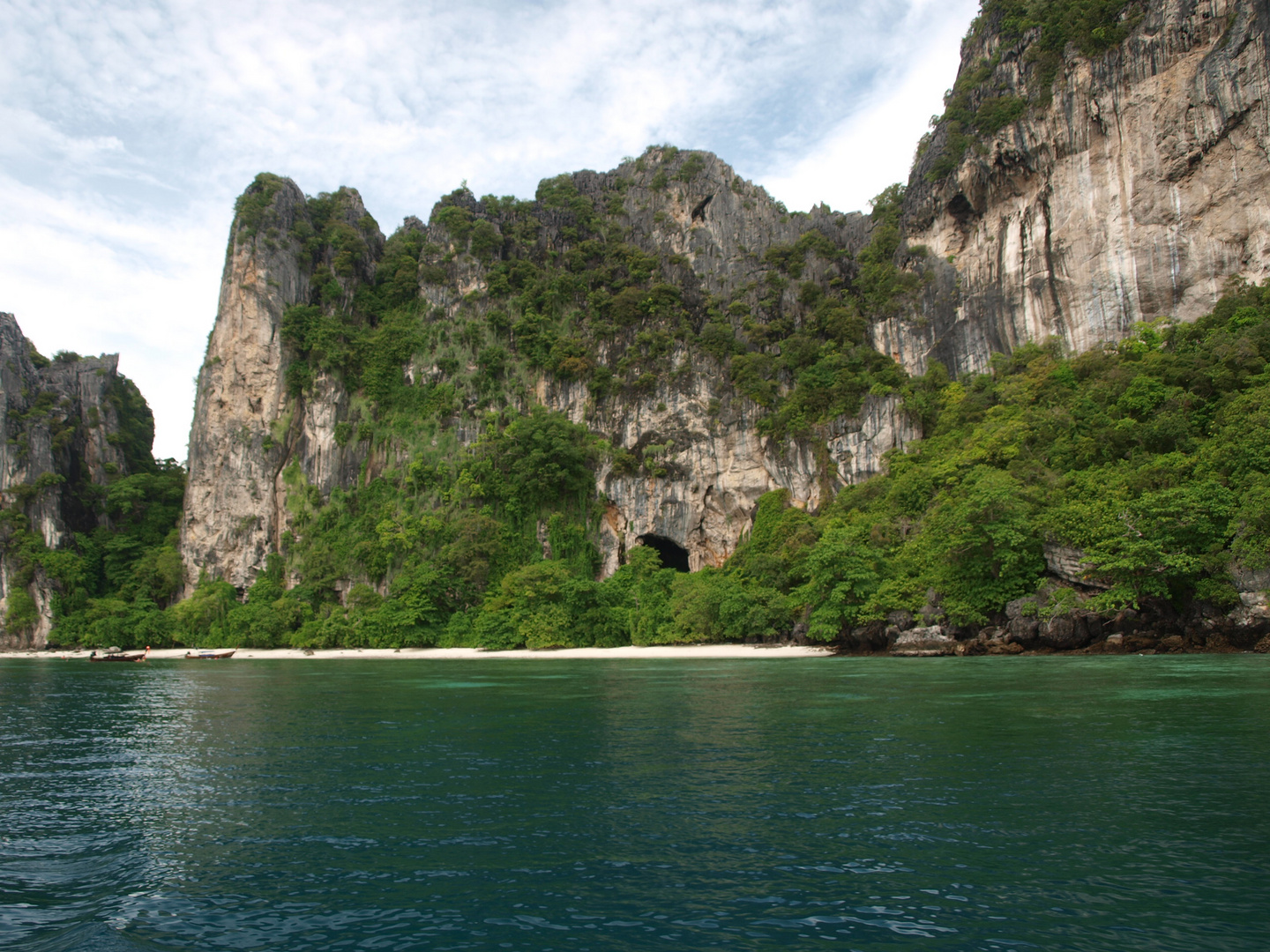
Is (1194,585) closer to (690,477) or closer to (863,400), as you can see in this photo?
(863,400)

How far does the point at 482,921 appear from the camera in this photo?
13.8 feet

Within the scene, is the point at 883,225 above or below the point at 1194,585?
above

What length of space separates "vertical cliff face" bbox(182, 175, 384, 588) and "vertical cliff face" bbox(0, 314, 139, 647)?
30.4ft

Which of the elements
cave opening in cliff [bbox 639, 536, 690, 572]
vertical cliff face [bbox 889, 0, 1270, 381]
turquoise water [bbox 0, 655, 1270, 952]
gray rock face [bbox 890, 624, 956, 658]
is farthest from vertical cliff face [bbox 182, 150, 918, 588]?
turquoise water [bbox 0, 655, 1270, 952]

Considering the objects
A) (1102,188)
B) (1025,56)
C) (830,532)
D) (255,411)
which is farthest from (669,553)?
(1025,56)

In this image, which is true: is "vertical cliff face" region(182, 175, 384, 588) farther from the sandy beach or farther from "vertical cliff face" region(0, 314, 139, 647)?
"vertical cliff face" region(0, 314, 139, 647)

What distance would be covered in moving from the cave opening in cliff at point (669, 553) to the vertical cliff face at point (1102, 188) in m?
18.1

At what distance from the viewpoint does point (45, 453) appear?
5234cm

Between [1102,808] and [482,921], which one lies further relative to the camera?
[1102,808]

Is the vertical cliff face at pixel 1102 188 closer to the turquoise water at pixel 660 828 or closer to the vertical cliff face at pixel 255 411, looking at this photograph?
the turquoise water at pixel 660 828

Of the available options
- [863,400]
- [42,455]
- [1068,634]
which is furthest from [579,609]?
[42,455]

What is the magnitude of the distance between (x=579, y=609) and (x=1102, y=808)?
32.9 metres

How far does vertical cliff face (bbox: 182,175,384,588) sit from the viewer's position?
49562 mm

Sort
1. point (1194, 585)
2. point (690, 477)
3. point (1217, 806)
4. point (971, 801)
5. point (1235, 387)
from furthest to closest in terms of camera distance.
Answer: point (690, 477), point (1235, 387), point (1194, 585), point (971, 801), point (1217, 806)
